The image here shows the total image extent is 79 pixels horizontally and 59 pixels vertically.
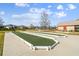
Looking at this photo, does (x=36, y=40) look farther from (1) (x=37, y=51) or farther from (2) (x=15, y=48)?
(2) (x=15, y=48)

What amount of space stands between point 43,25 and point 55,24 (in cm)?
25

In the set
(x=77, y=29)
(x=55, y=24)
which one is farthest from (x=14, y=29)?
(x=77, y=29)

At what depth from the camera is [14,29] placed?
5.30m

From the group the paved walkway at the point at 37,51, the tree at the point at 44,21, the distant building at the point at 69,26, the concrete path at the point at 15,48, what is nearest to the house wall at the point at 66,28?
the distant building at the point at 69,26

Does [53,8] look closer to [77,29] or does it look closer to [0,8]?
[77,29]

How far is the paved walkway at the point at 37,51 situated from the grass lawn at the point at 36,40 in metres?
0.11

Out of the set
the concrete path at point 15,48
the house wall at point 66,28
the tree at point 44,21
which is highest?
the tree at point 44,21

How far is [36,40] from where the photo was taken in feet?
17.1

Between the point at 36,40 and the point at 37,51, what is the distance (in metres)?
0.24

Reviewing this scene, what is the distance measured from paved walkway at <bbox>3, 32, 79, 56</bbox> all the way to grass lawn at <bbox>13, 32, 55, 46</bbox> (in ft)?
0.37

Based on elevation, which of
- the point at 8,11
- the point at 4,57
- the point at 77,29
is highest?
the point at 8,11

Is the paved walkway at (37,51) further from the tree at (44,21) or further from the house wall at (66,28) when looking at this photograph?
the tree at (44,21)

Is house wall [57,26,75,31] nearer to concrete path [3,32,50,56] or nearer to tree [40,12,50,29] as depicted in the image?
tree [40,12,50,29]

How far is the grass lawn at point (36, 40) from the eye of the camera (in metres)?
5.18
